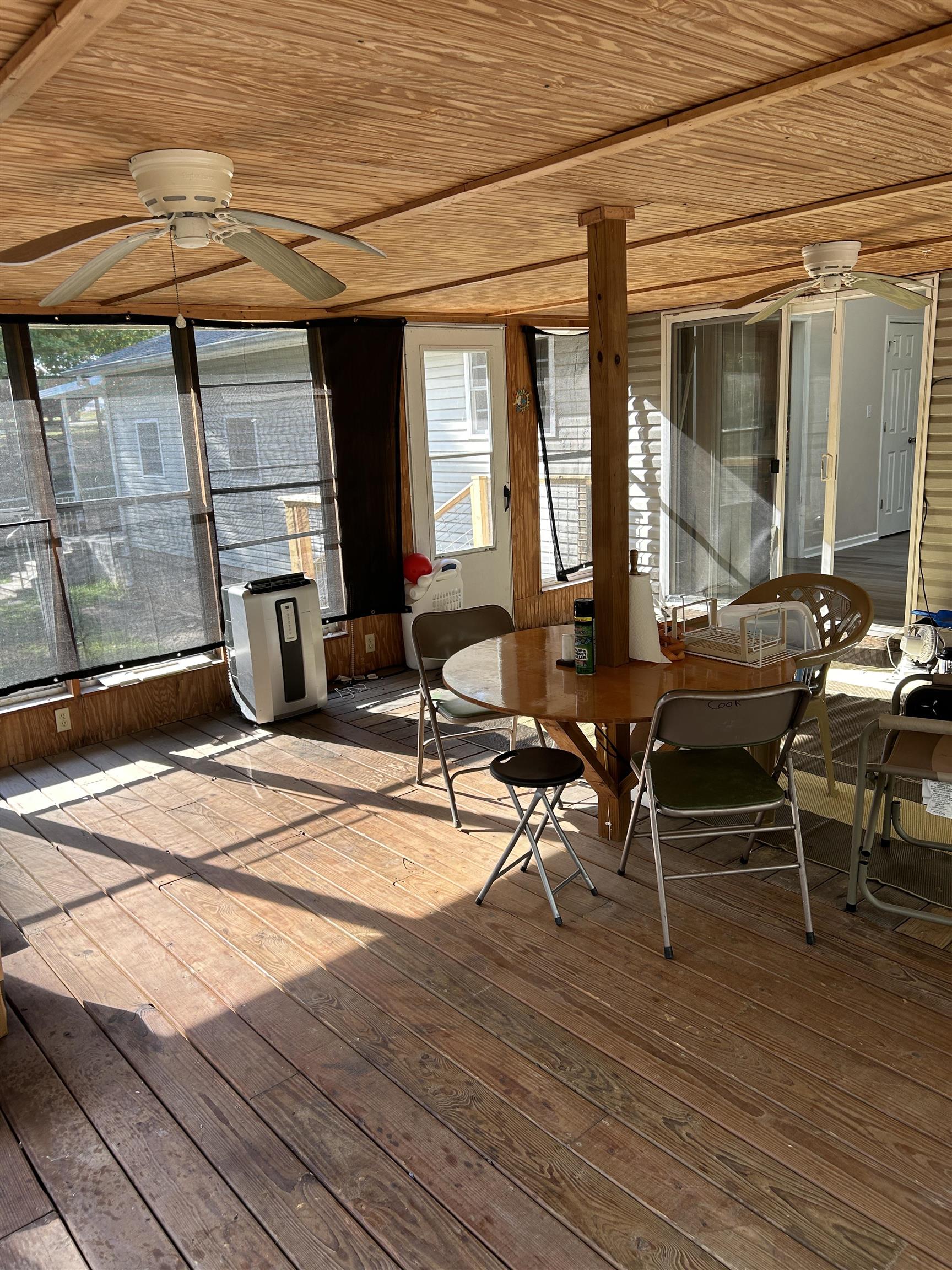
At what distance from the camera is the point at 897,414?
997 cm

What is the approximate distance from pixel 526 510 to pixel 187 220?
5217mm

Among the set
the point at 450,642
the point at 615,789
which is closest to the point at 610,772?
the point at 615,789

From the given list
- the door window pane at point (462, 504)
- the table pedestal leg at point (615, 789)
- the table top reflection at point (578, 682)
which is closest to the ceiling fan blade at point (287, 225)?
the table top reflection at point (578, 682)

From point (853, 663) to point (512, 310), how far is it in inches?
133

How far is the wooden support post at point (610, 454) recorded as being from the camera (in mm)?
3516

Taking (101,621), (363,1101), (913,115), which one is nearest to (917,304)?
(913,115)

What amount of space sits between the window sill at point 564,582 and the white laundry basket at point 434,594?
1101mm

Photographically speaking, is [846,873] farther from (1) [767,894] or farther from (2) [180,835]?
(2) [180,835]

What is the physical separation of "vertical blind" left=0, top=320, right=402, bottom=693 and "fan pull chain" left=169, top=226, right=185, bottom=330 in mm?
191

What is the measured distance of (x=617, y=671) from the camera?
371 cm

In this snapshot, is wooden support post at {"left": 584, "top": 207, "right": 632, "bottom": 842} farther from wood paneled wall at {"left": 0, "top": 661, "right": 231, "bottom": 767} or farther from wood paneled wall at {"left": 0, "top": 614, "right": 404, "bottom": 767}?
wood paneled wall at {"left": 0, "top": 661, "right": 231, "bottom": 767}

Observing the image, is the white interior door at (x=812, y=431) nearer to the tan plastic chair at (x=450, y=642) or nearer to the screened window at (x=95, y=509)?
the tan plastic chair at (x=450, y=642)

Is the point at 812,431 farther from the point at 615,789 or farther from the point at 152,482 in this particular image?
the point at 152,482

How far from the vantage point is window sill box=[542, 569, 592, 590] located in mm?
7828
